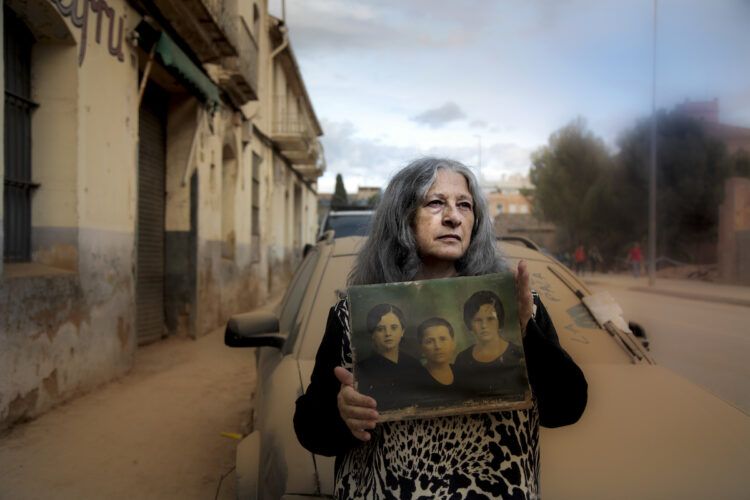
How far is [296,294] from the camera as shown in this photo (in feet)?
11.5

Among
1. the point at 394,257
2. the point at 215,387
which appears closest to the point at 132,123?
the point at 215,387

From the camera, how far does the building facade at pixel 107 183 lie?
5.14 m

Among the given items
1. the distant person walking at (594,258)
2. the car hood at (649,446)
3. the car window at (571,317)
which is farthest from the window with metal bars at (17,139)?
the distant person walking at (594,258)

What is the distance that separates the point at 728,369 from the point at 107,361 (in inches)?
219

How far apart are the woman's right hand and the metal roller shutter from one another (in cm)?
782

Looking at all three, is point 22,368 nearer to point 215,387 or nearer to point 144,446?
point 144,446

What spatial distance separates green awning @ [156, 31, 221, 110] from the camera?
776 cm

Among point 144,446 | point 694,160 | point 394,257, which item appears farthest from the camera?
point 694,160

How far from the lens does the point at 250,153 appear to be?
14.8 m

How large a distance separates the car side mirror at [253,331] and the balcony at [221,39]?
634 cm

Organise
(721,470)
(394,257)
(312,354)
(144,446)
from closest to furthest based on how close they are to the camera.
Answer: (394,257) → (721,470) → (312,354) → (144,446)

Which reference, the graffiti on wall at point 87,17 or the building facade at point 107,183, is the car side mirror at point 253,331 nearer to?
the building facade at point 107,183

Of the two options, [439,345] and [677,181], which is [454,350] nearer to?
[439,345]

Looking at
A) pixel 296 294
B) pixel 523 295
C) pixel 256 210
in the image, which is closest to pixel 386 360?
pixel 523 295
